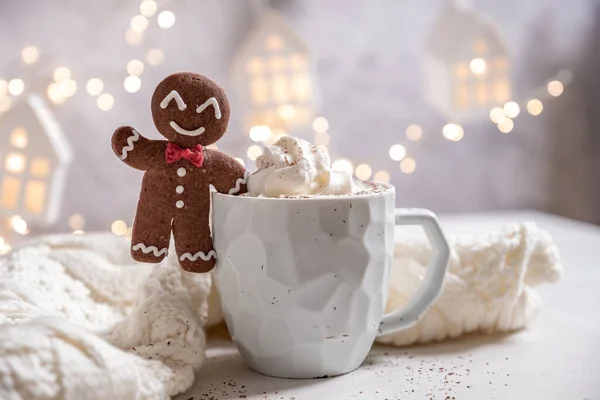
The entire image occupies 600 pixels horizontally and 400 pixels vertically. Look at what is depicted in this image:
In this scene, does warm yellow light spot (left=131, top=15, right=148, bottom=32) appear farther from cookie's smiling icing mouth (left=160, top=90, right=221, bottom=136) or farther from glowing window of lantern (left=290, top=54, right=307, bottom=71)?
cookie's smiling icing mouth (left=160, top=90, right=221, bottom=136)

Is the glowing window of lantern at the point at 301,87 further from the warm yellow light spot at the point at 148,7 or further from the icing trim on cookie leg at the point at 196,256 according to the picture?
the icing trim on cookie leg at the point at 196,256

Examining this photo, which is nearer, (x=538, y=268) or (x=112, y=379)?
(x=112, y=379)

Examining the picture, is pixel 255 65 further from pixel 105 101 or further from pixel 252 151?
pixel 105 101

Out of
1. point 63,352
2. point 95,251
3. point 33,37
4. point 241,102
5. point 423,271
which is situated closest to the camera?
point 63,352

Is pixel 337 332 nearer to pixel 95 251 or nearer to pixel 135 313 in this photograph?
pixel 135 313

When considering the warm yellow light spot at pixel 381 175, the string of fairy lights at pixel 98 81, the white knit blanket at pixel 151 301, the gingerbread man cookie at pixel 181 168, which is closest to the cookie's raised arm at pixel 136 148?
the gingerbread man cookie at pixel 181 168

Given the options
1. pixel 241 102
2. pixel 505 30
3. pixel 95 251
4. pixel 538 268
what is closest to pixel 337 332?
pixel 538 268

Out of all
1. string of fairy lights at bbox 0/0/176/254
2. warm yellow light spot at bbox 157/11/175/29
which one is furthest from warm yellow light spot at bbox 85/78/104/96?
warm yellow light spot at bbox 157/11/175/29
